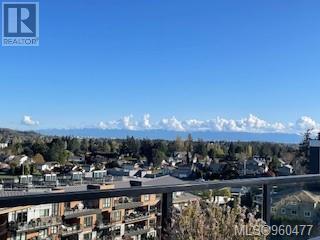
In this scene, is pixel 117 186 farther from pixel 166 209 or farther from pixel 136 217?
pixel 166 209

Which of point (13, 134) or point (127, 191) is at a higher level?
point (13, 134)

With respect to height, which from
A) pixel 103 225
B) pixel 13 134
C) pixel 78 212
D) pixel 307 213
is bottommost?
pixel 307 213

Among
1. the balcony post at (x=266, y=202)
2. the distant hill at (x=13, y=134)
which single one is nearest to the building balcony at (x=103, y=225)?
the balcony post at (x=266, y=202)

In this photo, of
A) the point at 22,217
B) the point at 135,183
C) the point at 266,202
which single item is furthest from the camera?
the point at 266,202

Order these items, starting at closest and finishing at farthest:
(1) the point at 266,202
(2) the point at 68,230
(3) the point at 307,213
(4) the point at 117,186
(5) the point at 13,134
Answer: (2) the point at 68,230
(4) the point at 117,186
(1) the point at 266,202
(3) the point at 307,213
(5) the point at 13,134

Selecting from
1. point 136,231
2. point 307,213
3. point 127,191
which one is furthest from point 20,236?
point 307,213

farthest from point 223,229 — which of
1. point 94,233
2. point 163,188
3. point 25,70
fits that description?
point 25,70

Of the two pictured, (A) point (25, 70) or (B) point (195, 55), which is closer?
(B) point (195, 55)

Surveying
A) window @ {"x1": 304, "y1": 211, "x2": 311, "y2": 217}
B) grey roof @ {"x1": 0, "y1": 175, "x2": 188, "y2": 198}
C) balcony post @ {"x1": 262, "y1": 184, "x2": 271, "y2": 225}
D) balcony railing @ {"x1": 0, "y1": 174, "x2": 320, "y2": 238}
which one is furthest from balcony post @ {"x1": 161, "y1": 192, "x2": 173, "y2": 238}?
window @ {"x1": 304, "y1": 211, "x2": 311, "y2": 217}

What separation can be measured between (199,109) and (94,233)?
21.7m

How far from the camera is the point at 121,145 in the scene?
13539 millimetres

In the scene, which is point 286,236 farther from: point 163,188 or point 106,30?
point 106,30

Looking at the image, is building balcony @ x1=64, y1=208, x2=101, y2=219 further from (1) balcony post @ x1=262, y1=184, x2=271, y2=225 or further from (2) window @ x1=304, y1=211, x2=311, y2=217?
(2) window @ x1=304, y1=211, x2=311, y2=217

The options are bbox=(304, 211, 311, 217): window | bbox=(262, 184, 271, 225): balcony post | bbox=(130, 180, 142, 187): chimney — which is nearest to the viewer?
bbox=(130, 180, 142, 187): chimney
